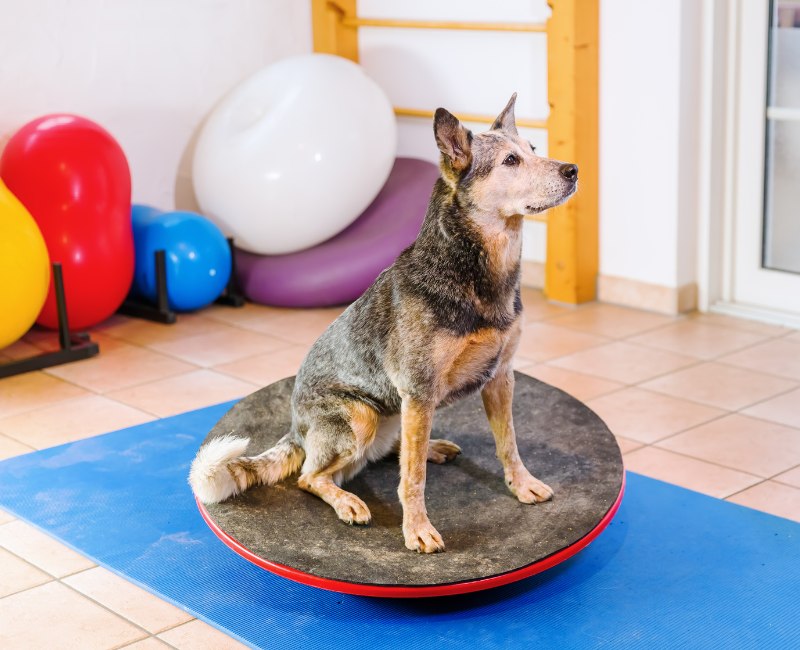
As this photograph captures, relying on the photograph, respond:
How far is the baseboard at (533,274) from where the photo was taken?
491 centimetres

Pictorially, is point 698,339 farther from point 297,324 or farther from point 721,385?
point 297,324

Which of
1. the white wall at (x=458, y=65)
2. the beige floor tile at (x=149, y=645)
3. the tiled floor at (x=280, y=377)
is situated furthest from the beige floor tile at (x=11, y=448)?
the white wall at (x=458, y=65)

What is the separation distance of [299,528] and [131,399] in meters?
1.56

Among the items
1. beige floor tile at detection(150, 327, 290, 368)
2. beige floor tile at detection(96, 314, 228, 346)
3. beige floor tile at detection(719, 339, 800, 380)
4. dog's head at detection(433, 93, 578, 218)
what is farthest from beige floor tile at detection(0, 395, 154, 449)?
beige floor tile at detection(719, 339, 800, 380)

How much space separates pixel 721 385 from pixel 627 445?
2.27 feet

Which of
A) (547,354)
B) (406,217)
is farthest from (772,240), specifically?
(406,217)

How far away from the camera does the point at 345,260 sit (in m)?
4.54

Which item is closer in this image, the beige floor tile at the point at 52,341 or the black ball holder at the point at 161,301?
the beige floor tile at the point at 52,341

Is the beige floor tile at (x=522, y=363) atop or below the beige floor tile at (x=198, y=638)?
atop

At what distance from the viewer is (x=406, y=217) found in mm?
4730

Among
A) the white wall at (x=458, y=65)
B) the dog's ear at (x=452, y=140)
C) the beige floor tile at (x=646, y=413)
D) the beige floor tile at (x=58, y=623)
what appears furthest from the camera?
the white wall at (x=458, y=65)

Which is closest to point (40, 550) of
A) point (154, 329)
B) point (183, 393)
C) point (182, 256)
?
point (183, 393)

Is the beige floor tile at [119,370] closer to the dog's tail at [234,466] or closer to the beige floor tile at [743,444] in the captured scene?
the dog's tail at [234,466]

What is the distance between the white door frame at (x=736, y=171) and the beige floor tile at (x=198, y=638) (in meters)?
3.03
